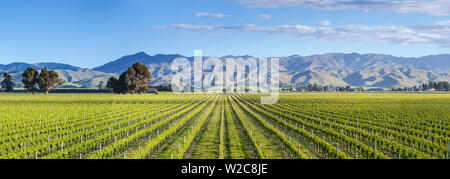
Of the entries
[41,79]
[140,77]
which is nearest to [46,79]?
[41,79]

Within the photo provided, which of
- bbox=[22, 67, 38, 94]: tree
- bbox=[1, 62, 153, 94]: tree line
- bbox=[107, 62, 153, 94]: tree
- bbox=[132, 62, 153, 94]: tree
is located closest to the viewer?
bbox=[107, 62, 153, 94]: tree

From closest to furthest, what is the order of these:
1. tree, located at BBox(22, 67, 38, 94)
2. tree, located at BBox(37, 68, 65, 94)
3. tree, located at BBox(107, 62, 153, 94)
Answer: tree, located at BBox(107, 62, 153, 94) → tree, located at BBox(22, 67, 38, 94) → tree, located at BBox(37, 68, 65, 94)

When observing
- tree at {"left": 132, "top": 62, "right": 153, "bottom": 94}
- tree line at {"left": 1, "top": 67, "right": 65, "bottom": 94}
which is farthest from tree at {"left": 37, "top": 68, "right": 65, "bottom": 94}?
tree at {"left": 132, "top": 62, "right": 153, "bottom": 94}

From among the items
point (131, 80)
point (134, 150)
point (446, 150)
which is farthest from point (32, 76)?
point (446, 150)

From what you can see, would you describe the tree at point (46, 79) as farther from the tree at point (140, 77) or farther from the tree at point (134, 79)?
the tree at point (140, 77)

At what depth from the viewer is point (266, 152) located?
24.8 m

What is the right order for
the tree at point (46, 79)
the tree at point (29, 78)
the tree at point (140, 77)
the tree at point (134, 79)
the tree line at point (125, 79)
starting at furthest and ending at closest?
the tree at point (46, 79), the tree at point (29, 78), the tree at point (140, 77), the tree line at point (125, 79), the tree at point (134, 79)

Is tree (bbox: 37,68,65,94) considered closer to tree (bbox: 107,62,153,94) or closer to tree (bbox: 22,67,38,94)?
tree (bbox: 22,67,38,94)

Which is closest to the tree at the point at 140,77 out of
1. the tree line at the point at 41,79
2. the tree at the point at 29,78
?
the tree line at the point at 41,79

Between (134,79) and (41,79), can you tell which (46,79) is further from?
(134,79)

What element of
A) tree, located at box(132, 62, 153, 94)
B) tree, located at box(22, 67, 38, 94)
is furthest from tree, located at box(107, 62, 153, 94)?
tree, located at box(22, 67, 38, 94)

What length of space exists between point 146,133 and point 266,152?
13220mm

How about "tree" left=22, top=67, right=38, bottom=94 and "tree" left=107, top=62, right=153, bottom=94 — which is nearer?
"tree" left=107, top=62, right=153, bottom=94
